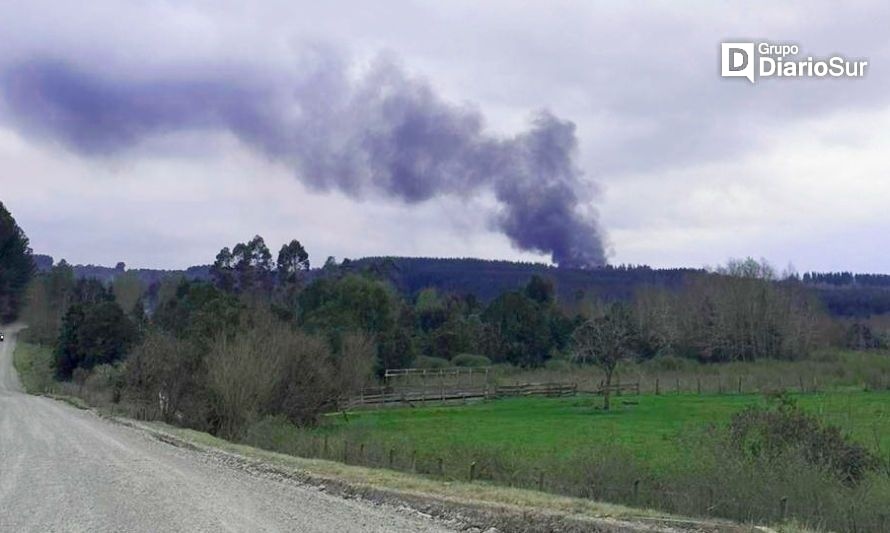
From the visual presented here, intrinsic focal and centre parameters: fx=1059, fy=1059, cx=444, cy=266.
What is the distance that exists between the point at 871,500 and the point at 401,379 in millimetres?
64058

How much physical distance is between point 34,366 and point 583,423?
67.6 metres

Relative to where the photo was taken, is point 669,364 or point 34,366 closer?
point 669,364

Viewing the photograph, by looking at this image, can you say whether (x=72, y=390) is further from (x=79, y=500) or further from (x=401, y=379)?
(x=79, y=500)

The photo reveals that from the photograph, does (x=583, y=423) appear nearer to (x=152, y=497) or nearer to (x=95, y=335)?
(x=152, y=497)

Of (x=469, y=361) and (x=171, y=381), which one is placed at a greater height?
(x=171, y=381)

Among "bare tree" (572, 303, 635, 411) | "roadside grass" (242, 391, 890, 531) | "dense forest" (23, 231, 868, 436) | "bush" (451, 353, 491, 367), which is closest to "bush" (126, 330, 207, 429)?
"dense forest" (23, 231, 868, 436)

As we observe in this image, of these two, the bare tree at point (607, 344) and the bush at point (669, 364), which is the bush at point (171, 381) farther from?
the bush at point (669, 364)

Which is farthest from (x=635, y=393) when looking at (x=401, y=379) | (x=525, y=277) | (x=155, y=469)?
(x=525, y=277)

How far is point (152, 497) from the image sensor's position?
21578 mm

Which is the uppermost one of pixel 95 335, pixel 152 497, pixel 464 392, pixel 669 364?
pixel 95 335

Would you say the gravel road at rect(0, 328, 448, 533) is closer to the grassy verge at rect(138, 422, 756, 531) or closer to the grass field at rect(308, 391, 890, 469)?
the grassy verge at rect(138, 422, 756, 531)

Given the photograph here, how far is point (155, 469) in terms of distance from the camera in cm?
2731

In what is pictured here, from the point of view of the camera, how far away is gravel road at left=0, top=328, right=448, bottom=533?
18094 mm

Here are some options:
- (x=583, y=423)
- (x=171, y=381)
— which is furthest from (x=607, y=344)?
(x=171, y=381)
